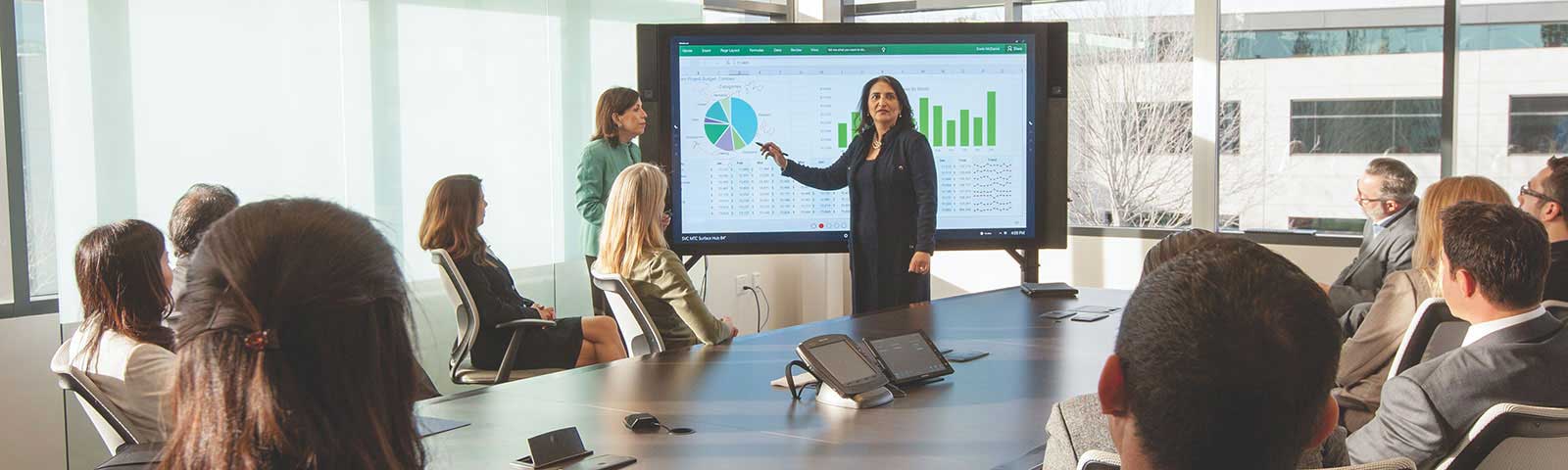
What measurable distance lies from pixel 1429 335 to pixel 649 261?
218 centimetres

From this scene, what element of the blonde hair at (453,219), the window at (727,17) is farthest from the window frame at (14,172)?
the window at (727,17)

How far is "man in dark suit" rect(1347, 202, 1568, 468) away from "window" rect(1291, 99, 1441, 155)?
12.2 feet

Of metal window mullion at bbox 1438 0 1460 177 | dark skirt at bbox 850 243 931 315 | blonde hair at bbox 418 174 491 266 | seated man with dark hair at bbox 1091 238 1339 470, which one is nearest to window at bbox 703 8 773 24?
dark skirt at bbox 850 243 931 315

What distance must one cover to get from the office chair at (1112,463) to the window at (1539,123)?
15.9ft

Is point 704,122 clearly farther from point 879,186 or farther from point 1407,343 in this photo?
point 1407,343

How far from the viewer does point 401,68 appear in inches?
196

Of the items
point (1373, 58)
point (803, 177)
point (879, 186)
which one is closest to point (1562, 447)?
point (879, 186)

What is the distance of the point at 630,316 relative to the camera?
12.9 feet

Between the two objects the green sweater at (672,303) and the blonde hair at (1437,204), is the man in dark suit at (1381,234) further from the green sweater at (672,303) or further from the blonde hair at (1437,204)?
the green sweater at (672,303)

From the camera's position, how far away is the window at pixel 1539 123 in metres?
5.66

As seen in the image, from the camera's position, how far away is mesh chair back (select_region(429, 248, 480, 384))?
3959 mm

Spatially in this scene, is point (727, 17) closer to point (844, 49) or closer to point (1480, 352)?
point (844, 49)

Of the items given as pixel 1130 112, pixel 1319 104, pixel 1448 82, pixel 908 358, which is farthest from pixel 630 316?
pixel 1448 82

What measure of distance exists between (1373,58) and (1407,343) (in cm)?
347
